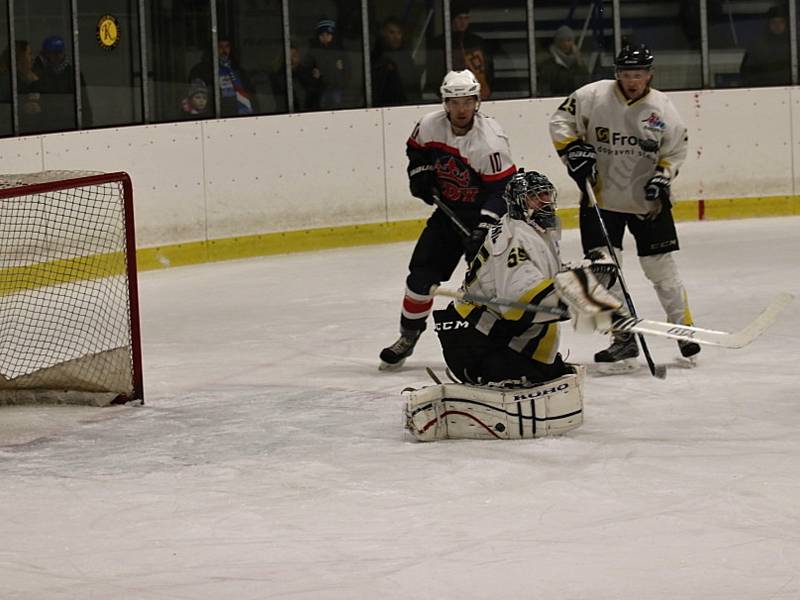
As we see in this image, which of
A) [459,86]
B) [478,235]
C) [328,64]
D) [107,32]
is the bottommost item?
[478,235]

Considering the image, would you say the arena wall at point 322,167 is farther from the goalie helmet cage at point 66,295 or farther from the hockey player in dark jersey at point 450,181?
the hockey player in dark jersey at point 450,181

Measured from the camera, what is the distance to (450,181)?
19.2 ft

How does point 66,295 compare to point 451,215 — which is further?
point 66,295

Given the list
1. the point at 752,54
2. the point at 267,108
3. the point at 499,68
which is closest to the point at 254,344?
the point at 267,108

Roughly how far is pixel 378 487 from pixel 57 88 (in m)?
4.72

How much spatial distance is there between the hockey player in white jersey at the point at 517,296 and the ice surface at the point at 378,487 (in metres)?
0.26

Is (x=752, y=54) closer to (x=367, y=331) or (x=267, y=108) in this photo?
(x=267, y=108)

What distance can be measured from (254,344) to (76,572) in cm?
298

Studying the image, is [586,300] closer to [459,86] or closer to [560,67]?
[459,86]

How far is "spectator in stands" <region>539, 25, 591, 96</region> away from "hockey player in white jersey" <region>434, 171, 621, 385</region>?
5120mm

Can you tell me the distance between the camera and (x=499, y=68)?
383 inches

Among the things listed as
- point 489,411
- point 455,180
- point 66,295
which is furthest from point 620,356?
point 66,295

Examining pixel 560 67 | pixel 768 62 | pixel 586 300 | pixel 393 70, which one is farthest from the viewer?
pixel 768 62

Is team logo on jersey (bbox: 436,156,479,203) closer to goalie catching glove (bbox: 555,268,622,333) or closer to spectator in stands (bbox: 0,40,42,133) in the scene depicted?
goalie catching glove (bbox: 555,268,622,333)
